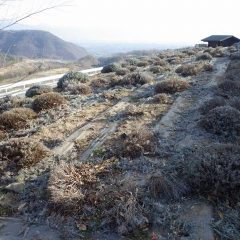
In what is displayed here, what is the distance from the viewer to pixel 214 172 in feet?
→ 24.3

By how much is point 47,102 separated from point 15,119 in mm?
2271

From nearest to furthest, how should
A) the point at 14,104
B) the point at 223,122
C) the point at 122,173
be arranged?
the point at 122,173, the point at 223,122, the point at 14,104

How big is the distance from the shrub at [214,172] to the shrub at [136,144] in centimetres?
158

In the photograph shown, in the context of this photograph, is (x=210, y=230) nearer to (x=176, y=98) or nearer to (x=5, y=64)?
(x=5, y=64)

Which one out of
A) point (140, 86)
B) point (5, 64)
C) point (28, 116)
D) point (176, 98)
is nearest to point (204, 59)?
point (140, 86)

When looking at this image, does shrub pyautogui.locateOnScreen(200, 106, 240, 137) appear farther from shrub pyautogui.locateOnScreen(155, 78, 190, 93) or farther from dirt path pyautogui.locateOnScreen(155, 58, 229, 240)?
shrub pyautogui.locateOnScreen(155, 78, 190, 93)

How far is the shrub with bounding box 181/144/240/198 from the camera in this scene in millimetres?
7270

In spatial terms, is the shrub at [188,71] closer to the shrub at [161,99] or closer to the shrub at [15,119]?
the shrub at [161,99]

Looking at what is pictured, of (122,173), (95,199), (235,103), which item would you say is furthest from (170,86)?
(95,199)

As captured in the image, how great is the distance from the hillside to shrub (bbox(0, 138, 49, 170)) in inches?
0.9

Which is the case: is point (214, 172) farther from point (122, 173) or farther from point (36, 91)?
point (36, 91)

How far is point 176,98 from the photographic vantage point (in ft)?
50.4

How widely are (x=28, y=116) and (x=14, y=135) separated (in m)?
2.10

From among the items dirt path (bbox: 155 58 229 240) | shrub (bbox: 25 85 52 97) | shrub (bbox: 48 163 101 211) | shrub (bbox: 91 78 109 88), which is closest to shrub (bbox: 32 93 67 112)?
shrub (bbox: 25 85 52 97)
